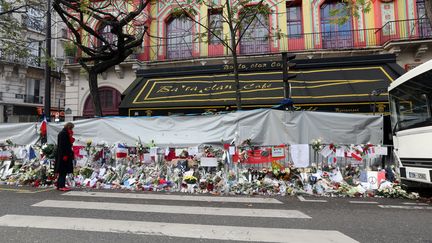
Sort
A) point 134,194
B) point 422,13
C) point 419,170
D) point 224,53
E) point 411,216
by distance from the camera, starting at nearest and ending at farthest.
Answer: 1. point 411,216
2. point 419,170
3. point 134,194
4. point 422,13
5. point 224,53

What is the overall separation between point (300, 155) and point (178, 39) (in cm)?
1148

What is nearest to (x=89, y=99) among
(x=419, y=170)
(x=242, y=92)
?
(x=242, y=92)

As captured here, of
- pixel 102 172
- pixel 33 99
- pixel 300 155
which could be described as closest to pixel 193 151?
pixel 102 172

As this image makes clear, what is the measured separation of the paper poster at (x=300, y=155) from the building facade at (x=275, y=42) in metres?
4.52

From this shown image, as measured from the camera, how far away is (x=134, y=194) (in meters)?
7.41

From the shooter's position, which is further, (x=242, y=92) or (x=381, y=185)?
(x=242, y=92)

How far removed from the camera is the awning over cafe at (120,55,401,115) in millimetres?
12242

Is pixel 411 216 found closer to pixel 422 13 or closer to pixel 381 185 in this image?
pixel 381 185

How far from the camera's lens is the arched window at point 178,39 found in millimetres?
16844

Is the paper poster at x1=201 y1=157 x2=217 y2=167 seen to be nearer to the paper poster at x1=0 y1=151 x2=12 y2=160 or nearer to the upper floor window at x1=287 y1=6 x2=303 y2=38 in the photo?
the paper poster at x1=0 y1=151 x2=12 y2=160

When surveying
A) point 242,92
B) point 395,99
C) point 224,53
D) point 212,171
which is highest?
point 224,53

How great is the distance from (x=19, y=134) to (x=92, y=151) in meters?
2.93

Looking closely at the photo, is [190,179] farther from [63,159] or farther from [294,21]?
[294,21]

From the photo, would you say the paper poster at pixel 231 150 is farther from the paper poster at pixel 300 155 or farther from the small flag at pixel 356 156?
the small flag at pixel 356 156
